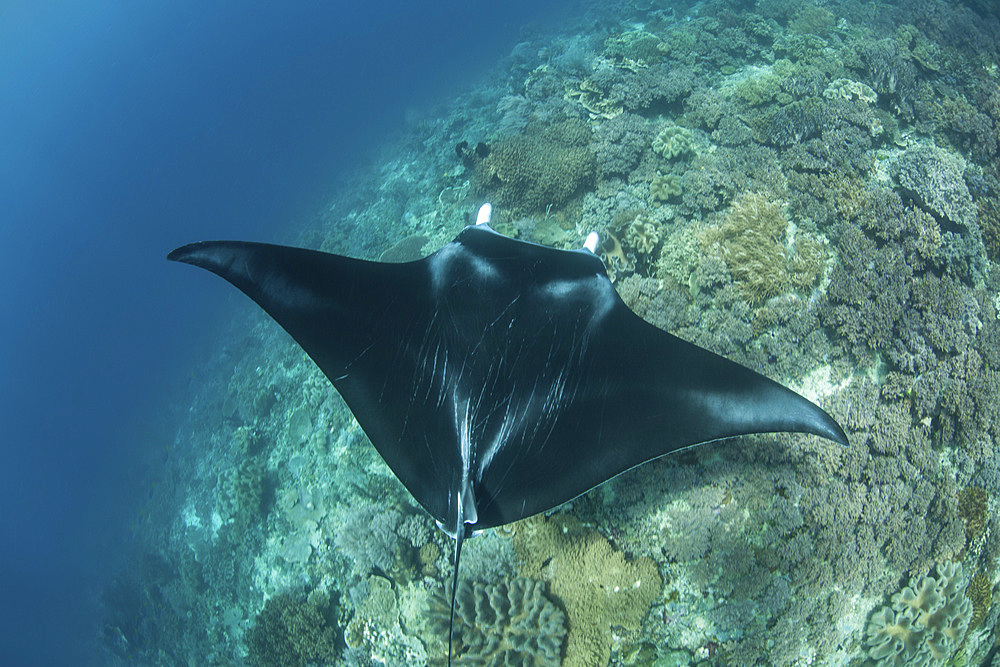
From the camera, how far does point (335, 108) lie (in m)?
41.5

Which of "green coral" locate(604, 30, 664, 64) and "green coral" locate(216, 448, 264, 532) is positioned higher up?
"green coral" locate(604, 30, 664, 64)

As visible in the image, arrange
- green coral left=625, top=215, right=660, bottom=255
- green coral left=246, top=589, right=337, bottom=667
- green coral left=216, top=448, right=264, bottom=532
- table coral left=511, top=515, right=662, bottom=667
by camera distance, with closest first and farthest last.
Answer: table coral left=511, top=515, right=662, bottom=667 → green coral left=625, top=215, right=660, bottom=255 → green coral left=246, top=589, right=337, bottom=667 → green coral left=216, top=448, right=264, bottom=532

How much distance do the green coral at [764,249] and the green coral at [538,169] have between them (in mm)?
2216

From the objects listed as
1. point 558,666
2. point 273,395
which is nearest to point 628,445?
point 558,666

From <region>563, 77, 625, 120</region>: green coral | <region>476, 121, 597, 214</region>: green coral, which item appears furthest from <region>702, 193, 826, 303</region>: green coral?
<region>563, 77, 625, 120</region>: green coral

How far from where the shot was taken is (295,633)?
5.42 meters

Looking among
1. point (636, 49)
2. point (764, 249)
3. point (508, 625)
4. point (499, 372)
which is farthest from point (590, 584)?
point (636, 49)

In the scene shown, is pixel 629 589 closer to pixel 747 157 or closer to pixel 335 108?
pixel 747 157

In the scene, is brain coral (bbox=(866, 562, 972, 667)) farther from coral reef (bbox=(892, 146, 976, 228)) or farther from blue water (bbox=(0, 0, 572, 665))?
blue water (bbox=(0, 0, 572, 665))

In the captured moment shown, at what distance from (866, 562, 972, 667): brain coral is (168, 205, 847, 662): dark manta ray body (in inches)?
133

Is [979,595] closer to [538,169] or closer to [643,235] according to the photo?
[643,235]

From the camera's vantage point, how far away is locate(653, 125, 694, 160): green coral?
614 cm

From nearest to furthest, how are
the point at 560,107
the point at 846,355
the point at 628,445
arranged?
the point at 628,445, the point at 846,355, the point at 560,107

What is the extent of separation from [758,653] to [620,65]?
10073mm
